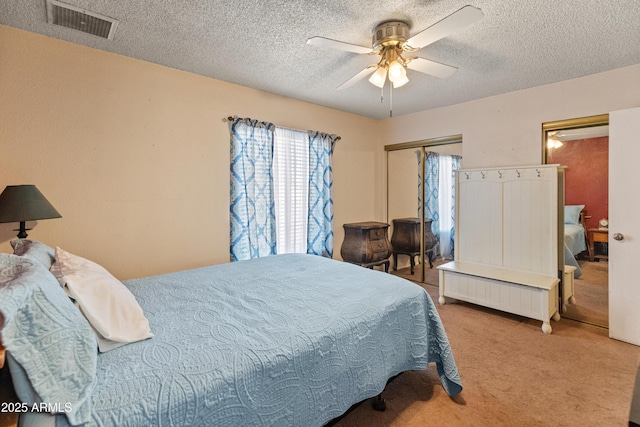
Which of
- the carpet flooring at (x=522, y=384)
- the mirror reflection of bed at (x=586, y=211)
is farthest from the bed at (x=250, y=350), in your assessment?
the mirror reflection of bed at (x=586, y=211)

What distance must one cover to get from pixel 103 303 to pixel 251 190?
79.2 inches

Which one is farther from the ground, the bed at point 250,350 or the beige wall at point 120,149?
the beige wall at point 120,149

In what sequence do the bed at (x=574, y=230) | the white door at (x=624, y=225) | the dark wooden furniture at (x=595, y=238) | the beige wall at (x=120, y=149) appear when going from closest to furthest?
the beige wall at (x=120, y=149), the white door at (x=624, y=225), the dark wooden furniture at (x=595, y=238), the bed at (x=574, y=230)

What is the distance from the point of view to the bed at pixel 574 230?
298 centimetres

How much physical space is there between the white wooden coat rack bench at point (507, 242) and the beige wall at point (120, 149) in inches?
100

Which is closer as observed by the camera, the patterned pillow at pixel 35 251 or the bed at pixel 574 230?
the patterned pillow at pixel 35 251

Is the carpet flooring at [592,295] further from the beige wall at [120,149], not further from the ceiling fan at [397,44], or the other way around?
the beige wall at [120,149]

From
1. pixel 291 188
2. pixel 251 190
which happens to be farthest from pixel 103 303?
pixel 291 188

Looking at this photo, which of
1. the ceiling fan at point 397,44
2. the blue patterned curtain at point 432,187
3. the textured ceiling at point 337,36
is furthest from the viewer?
the blue patterned curtain at point 432,187

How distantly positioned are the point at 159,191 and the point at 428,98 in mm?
3116

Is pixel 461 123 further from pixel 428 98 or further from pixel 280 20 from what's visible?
pixel 280 20

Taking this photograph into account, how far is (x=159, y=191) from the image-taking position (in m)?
2.64

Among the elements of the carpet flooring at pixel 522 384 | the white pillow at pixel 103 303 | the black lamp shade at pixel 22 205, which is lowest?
the carpet flooring at pixel 522 384

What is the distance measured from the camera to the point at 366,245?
12.3 feet
